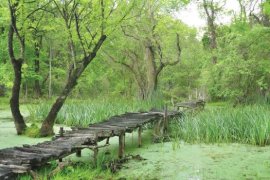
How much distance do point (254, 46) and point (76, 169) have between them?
34.6ft

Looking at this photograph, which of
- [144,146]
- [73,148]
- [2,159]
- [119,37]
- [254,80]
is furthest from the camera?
[119,37]

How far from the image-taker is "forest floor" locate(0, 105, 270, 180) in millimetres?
6391

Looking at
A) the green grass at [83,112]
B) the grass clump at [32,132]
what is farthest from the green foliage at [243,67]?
the grass clump at [32,132]

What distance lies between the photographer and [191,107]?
1460cm

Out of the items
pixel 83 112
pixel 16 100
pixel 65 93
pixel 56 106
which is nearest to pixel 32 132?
pixel 56 106

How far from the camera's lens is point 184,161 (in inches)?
295

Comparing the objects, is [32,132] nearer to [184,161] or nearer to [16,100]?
[16,100]

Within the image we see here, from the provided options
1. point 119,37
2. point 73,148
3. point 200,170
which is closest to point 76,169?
point 73,148

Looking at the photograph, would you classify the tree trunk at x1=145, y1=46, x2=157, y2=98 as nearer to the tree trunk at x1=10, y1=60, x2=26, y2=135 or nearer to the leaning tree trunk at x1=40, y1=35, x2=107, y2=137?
the leaning tree trunk at x1=40, y1=35, x2=107, y2=137

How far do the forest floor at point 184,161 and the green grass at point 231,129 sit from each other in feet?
1.28

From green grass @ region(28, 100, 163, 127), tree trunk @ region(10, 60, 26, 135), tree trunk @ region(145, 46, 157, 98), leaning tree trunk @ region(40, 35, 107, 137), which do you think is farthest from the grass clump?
tree trunk @ region(145, 46, 157, 98)

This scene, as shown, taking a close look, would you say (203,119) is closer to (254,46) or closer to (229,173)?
(229,173)

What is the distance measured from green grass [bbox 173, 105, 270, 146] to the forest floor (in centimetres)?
39

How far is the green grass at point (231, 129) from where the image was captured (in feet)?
29.8
